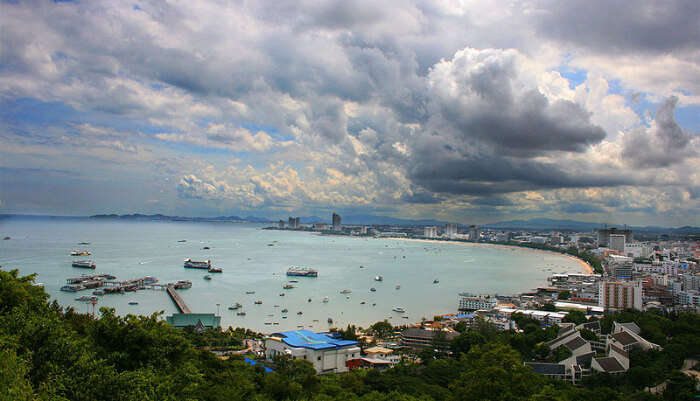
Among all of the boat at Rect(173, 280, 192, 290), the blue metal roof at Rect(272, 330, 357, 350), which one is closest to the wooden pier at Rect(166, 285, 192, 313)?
the boat at Rect(173, 280, 192, 290)

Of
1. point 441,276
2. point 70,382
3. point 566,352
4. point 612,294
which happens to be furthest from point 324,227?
point 70,382

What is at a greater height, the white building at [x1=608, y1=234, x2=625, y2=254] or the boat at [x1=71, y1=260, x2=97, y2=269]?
the white building at [x1=608, y1=234, x2=625, y2=254]

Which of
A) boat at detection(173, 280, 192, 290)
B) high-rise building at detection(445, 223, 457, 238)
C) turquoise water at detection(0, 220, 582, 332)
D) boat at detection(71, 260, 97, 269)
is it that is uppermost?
high-rise building at detection(445, 223, 457, 238)

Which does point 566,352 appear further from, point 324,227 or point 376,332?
point 324,227

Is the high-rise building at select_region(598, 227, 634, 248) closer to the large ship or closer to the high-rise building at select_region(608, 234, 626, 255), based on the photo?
the high-rise building at select_region(608, 234, 626, 255)

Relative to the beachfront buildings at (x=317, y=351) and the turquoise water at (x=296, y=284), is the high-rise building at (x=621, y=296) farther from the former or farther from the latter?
the beachfront buildings at (x=317, y=351)

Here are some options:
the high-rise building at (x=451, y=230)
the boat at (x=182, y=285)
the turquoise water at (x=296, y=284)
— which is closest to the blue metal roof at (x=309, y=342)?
the turquoise water at (x=296, y=284)
